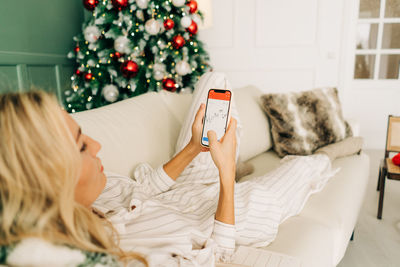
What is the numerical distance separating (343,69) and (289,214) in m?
2.61

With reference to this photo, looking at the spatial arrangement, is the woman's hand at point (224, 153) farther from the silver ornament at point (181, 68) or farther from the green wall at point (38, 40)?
the silver ornament at point (181, 68)

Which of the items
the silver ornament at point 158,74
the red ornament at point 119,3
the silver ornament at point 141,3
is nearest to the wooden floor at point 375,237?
the silver ornament at point 158,74

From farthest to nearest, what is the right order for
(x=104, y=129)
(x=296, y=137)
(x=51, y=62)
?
(x=51, y=62)
(x=296, y=137)
(x=104, y=129)

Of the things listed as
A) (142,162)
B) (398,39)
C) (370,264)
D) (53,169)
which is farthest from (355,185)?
(398,39)

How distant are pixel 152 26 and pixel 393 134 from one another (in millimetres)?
1886

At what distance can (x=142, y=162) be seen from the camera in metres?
1.18

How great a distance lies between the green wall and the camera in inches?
82.7

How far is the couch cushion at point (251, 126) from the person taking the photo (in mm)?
1710

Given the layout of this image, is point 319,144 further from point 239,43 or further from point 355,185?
point 239,43

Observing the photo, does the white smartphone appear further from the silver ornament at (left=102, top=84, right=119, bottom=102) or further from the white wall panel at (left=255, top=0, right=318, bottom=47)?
the white wall panel at (left=255, top=0, right=318, bottom=47)

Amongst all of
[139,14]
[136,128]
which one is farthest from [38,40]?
[136,128]

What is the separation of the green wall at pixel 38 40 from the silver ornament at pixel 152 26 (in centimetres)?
89

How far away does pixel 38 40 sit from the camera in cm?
244

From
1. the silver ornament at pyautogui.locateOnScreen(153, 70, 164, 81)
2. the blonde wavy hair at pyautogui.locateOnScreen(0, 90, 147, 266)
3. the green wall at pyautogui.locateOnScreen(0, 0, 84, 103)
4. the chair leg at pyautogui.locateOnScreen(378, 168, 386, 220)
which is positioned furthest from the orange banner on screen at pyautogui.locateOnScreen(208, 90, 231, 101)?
the silver ornament at pyautogui.locateOnScreen(153, 70, 164, 81)
